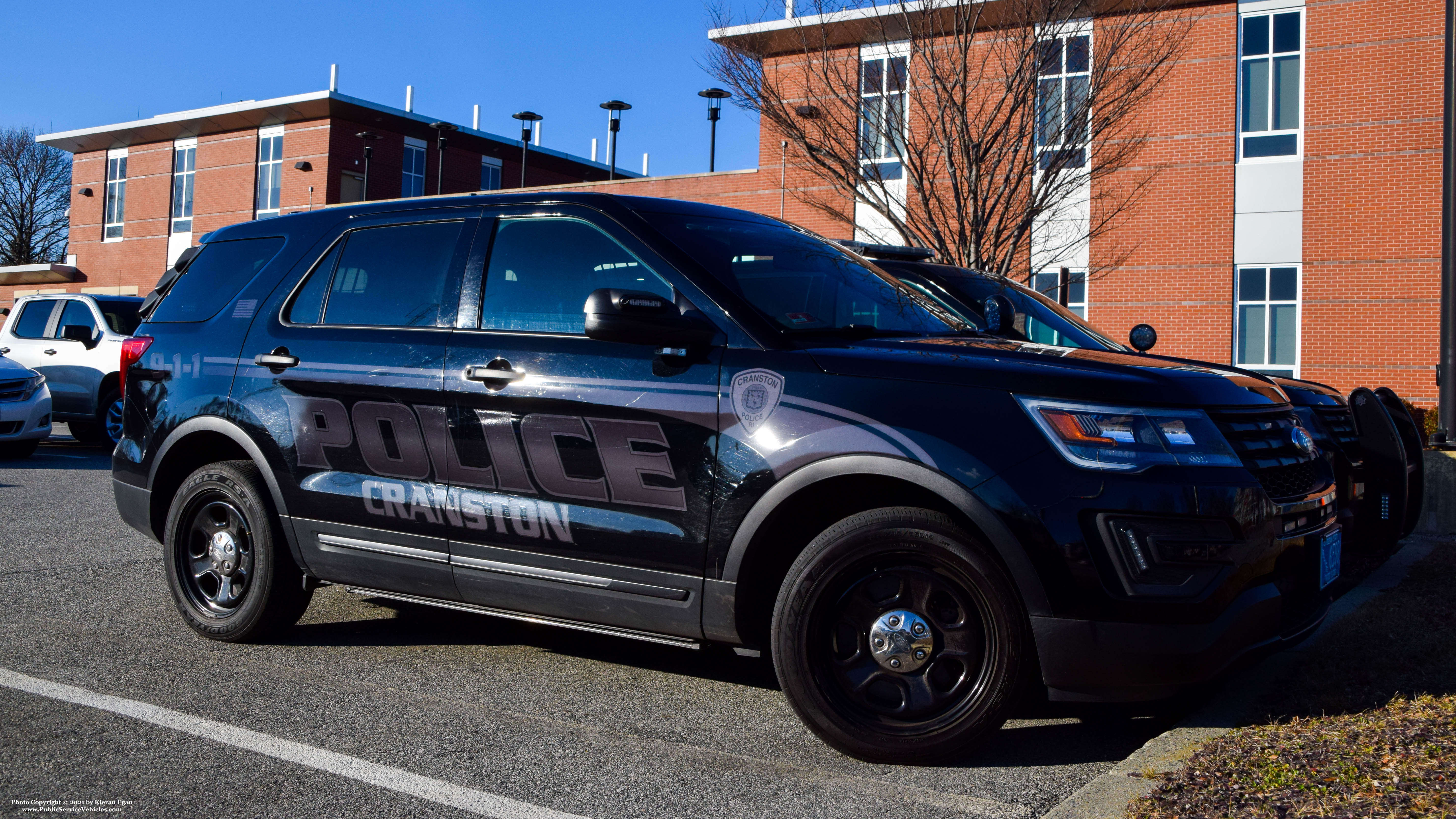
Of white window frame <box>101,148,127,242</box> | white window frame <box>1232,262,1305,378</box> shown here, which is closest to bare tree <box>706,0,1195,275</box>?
white window frame <box>1232,262,1305,378</box>

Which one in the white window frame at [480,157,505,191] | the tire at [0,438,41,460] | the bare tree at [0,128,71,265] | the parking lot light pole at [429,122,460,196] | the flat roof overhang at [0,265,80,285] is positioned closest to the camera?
the tire at [0,438,41,460]

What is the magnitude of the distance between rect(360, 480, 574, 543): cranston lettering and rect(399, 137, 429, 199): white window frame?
36916mm

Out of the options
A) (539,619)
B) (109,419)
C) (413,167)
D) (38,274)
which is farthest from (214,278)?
(38,274)

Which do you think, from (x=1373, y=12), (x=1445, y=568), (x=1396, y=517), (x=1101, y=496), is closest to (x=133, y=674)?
(x=1101, y=496)

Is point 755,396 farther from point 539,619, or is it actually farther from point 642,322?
point 539,619

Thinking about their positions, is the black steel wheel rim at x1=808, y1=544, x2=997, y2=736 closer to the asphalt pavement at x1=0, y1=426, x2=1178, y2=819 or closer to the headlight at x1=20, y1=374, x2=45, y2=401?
the asphalt pavement at x1=0, y1=426, x2=1178, y2=819

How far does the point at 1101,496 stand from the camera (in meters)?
3.21

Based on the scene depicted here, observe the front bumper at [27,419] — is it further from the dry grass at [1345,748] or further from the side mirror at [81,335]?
the dry grass at [1345,748]

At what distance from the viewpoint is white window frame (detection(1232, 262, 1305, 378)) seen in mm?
20703

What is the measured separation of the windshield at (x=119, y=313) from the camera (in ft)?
49.0

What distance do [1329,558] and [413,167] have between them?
40.0 metres

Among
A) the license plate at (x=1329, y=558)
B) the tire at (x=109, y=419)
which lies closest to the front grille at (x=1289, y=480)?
the license plate at (x=1329, y=558)

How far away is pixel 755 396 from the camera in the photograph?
3684 millimetres

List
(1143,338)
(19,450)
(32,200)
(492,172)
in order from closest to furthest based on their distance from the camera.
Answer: (1143,338)
(19,450)
(492,172)
(32,200)
